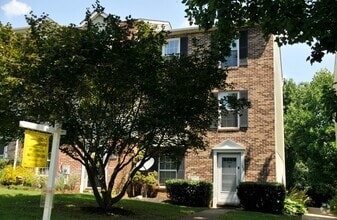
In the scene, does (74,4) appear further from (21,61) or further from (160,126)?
(160,126)

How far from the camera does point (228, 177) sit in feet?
56.6

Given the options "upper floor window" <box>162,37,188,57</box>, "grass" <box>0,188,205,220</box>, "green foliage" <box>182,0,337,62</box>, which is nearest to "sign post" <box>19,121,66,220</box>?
"grass" <box>0,188,205,220</box>

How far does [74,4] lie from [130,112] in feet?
10.6

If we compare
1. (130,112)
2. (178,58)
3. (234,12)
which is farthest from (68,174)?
(234,12)

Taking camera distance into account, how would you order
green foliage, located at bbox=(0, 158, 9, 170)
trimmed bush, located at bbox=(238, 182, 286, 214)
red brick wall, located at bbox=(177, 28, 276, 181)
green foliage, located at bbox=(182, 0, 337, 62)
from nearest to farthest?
green foliage, located at bbox=(182, 0, 337, 62) → trimmed bush, located at bbox=(238, 182, 286, 214) → red brick wall, located at bbox=(177, 28, 276, 181) → green foliage, located at bbox=(0, 158, 9, 170)

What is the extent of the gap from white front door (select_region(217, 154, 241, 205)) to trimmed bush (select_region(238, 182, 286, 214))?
188cm

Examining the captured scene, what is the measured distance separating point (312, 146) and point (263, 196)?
13.7 metres

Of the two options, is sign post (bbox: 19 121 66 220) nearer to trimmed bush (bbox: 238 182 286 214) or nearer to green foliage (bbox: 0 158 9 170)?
trimmed bush (bbox: 238 182 286 214)

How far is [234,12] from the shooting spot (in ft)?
26.2

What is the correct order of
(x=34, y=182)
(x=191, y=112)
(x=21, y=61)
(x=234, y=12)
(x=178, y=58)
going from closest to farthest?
(x=234, y=12) → (x=21, y=61) → (x=191, y=112) → (x=178, y=58) → (x=34, y=182)

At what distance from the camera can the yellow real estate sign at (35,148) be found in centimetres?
526

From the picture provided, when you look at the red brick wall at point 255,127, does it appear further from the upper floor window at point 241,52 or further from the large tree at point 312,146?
the large tree at point 312,146

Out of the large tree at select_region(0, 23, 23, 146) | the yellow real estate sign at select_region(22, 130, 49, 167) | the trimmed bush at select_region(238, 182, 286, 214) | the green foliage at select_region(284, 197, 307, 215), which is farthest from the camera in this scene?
the green foliage at select_region(284, 197, 307, 215)

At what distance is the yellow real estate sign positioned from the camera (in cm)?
526
